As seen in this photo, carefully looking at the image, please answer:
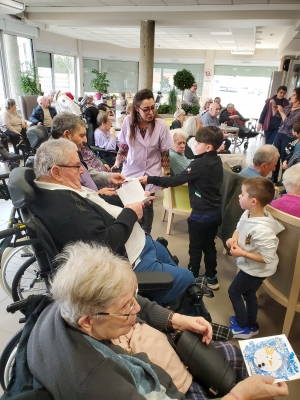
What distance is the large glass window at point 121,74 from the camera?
12.9 meters

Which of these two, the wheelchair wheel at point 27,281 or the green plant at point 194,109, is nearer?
the wheelchair wheel at point 27,281

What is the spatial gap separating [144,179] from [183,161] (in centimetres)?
88

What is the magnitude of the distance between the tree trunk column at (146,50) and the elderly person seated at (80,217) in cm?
555

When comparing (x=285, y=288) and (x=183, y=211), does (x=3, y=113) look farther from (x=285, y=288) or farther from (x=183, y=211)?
(x=285, y=288)

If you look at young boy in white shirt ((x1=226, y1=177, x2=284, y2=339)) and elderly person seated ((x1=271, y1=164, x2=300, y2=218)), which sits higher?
elderly person seated ((x1=271, y1=164, x2=300, y2=218))

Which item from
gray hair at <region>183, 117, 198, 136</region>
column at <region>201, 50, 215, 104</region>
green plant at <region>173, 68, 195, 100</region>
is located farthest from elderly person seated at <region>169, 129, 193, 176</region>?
column at <region>201, 50, 215, 104</region>

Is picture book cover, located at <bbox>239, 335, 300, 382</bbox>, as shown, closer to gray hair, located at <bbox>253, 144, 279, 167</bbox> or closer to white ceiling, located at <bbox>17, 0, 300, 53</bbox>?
gray hair, located at <bbox>253, 144, 279, 167</bbox>

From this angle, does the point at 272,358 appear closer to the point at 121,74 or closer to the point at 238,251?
the point at 238,251

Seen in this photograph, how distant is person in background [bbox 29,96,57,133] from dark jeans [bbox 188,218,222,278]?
14.4ft

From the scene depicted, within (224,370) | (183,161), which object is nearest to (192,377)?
(224,370)

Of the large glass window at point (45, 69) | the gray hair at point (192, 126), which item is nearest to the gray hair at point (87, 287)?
the gray hair at point (192, 126)

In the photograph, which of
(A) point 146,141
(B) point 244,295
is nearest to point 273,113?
(A) point 146,141

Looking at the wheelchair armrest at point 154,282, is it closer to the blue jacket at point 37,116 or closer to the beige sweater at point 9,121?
the beige sweater at point 9,121

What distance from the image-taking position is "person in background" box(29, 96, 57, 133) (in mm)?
5536
